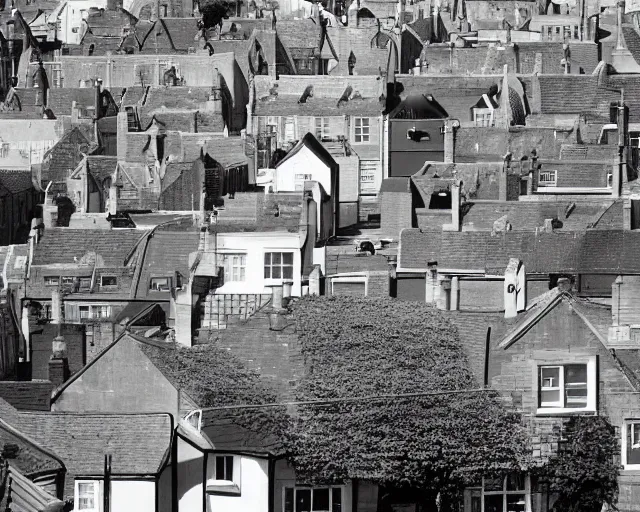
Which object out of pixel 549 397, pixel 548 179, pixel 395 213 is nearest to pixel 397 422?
pixel 549 397

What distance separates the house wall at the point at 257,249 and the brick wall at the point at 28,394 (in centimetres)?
1384

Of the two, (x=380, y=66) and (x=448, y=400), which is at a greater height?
(x=380, y=66)

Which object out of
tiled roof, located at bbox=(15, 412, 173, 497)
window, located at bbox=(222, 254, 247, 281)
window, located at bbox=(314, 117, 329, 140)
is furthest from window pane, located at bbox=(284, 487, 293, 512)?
window, located at bbox=(314, 117, 329, 140)

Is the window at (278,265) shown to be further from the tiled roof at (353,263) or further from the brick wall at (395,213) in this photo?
the brick wall at (395,213)

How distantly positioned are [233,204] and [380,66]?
1278 inches

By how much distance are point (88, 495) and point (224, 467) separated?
2.12m

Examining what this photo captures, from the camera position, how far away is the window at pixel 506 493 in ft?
135

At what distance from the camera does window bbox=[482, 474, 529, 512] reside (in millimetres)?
41000

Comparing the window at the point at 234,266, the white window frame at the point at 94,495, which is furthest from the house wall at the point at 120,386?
the window at the point at 234,266

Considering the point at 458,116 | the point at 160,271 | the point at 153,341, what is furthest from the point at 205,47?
the point at 153,341

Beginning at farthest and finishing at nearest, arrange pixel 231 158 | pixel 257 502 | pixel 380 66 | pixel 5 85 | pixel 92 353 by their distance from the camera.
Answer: pixel 5 85
pixel 380 66
pixel 231 158
pixel 92 353
pixel 257 502

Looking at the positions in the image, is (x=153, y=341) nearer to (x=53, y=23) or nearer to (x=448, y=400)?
(x=448, y=400)

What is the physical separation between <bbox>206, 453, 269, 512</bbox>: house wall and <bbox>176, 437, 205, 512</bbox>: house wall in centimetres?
16

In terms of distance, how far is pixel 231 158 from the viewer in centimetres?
8769
